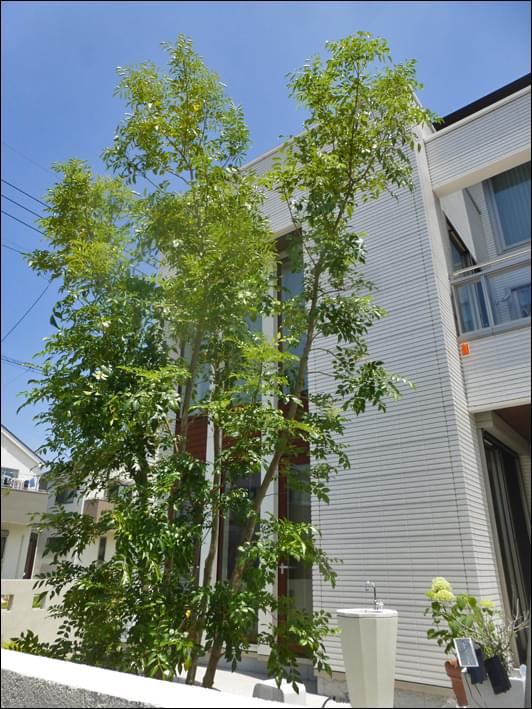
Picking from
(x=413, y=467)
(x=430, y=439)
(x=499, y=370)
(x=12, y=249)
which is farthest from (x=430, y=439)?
(x=12, y=249)

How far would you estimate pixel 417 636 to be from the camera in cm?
246

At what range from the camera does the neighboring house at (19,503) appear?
216 centimetres

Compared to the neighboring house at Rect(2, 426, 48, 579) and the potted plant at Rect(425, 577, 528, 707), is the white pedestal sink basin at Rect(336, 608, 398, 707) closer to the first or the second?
the potted plant at Rect(425, 577, 528, 707)

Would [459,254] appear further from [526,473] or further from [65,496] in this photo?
[65,496]

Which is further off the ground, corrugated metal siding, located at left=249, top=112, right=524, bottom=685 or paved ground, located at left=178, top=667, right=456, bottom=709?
corrugated metal siding, located at left=249, top=112, right=524, bottom=685

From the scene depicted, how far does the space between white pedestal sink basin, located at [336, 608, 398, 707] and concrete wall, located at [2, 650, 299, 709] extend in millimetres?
216

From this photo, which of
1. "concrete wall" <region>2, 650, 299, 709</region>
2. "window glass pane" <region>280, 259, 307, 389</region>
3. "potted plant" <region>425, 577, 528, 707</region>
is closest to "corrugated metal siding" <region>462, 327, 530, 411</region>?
"potted plant" <region>425, 577, 528, 707</region>

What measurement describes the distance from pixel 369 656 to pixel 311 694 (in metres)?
0.44

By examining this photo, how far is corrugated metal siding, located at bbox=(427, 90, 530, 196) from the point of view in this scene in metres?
3.12

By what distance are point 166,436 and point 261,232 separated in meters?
1.24

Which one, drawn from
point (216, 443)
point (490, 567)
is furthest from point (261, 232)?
point (490, 567)

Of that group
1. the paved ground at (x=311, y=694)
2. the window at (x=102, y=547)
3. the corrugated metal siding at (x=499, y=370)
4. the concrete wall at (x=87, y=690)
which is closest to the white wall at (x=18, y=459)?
the window at (x=102, y=547)

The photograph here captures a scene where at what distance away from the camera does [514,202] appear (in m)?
1.67

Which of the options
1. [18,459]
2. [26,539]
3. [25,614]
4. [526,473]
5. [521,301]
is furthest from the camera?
[526,473]
